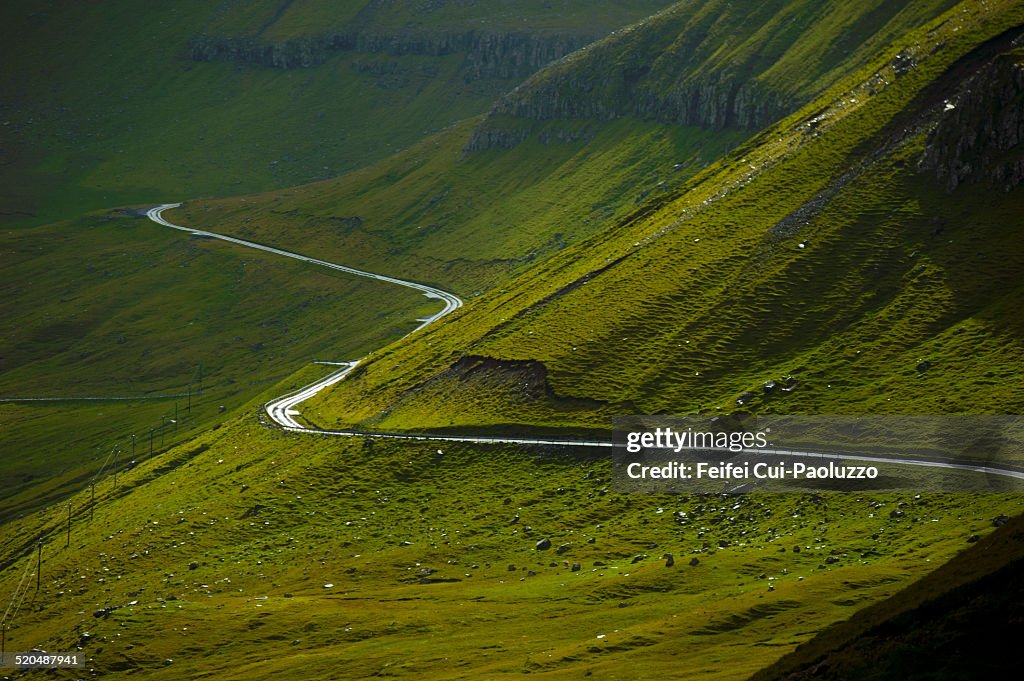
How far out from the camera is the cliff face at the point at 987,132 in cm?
13750

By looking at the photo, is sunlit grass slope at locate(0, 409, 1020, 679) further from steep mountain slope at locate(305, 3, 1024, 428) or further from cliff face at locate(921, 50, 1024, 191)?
cliff face at locate(921, 50, 1024, 191)

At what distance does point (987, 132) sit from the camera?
140875mm

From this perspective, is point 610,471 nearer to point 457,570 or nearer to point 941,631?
point 457,570

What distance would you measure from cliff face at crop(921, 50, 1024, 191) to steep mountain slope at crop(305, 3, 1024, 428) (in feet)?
0.84

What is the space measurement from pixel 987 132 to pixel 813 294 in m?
29.5

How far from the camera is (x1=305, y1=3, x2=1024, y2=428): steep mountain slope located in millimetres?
122625

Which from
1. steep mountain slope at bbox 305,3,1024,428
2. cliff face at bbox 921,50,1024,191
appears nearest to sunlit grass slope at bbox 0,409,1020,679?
steep mountain slope at bbox 305,3,1024,428

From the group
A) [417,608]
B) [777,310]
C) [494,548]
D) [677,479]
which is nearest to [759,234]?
[777,310]

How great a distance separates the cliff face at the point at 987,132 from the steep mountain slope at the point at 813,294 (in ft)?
0.84

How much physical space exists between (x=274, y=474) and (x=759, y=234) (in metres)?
72.3

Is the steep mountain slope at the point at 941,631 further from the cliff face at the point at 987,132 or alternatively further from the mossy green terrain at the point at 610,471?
the cliff face at the point at 987,132

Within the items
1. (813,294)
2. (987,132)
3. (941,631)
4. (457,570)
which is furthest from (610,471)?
(941,631)

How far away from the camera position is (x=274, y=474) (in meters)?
144

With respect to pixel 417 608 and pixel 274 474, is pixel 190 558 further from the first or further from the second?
pixel 417 608
